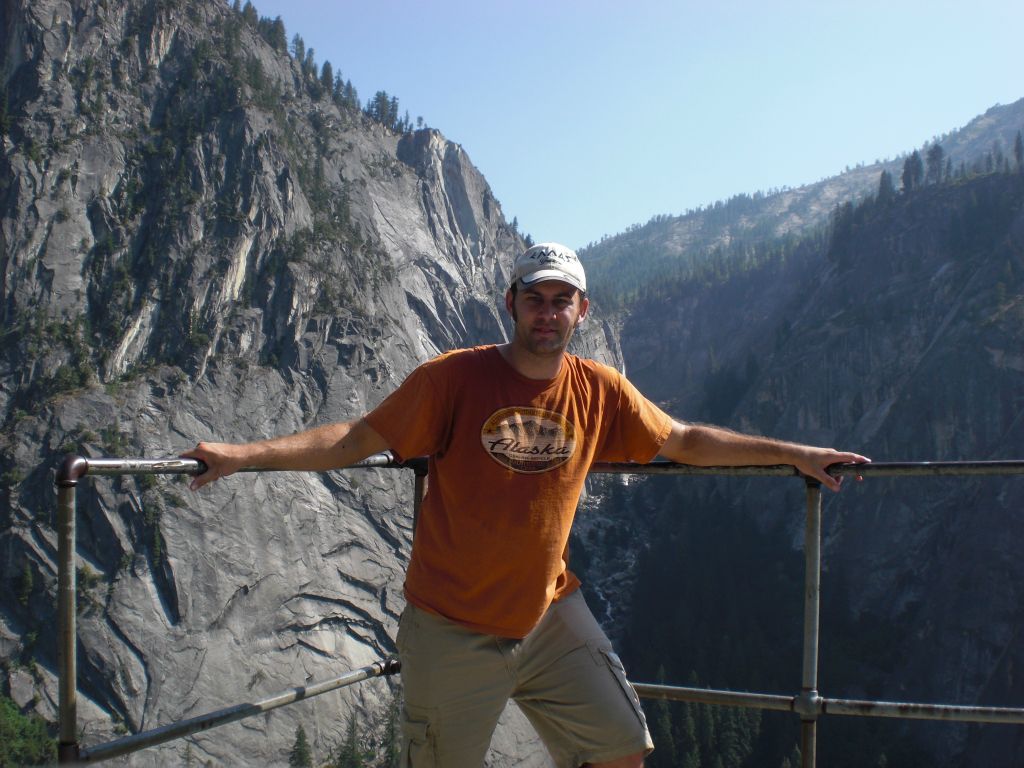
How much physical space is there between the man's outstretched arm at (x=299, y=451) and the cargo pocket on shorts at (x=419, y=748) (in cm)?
119

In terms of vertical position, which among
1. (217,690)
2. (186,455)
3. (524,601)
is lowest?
(217,690)

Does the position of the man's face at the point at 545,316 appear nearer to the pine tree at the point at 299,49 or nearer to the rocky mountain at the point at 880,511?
the rocky mountain at the point at 880,511

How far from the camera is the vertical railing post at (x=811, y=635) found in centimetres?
418

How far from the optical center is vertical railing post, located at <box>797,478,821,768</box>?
418cm

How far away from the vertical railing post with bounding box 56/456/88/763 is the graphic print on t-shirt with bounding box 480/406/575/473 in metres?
1.65

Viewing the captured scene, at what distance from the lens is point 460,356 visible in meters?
4.34

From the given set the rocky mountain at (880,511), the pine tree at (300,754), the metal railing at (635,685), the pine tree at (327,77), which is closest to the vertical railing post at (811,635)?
the metal railing at (635,685)

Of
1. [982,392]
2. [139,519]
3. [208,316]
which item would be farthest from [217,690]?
[982,392]

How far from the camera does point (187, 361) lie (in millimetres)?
87312

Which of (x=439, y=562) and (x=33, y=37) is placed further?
(x=33, y=37)

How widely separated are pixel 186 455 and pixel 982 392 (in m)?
108

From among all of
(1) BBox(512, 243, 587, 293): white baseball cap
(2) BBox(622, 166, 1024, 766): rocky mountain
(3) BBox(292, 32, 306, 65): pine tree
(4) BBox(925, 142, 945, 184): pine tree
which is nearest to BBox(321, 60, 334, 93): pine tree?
(3) BBox(292, 32, 306, 65): pine tree

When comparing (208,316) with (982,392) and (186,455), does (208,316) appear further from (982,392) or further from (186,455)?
(186,455)

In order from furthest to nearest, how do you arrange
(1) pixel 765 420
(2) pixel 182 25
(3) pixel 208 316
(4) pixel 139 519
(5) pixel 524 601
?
(1) pixel 765 420 < (2) pixel 182 25 < (3) pixel 208 316 < (4) pixel 139 519 < (5) pixel 524 601
